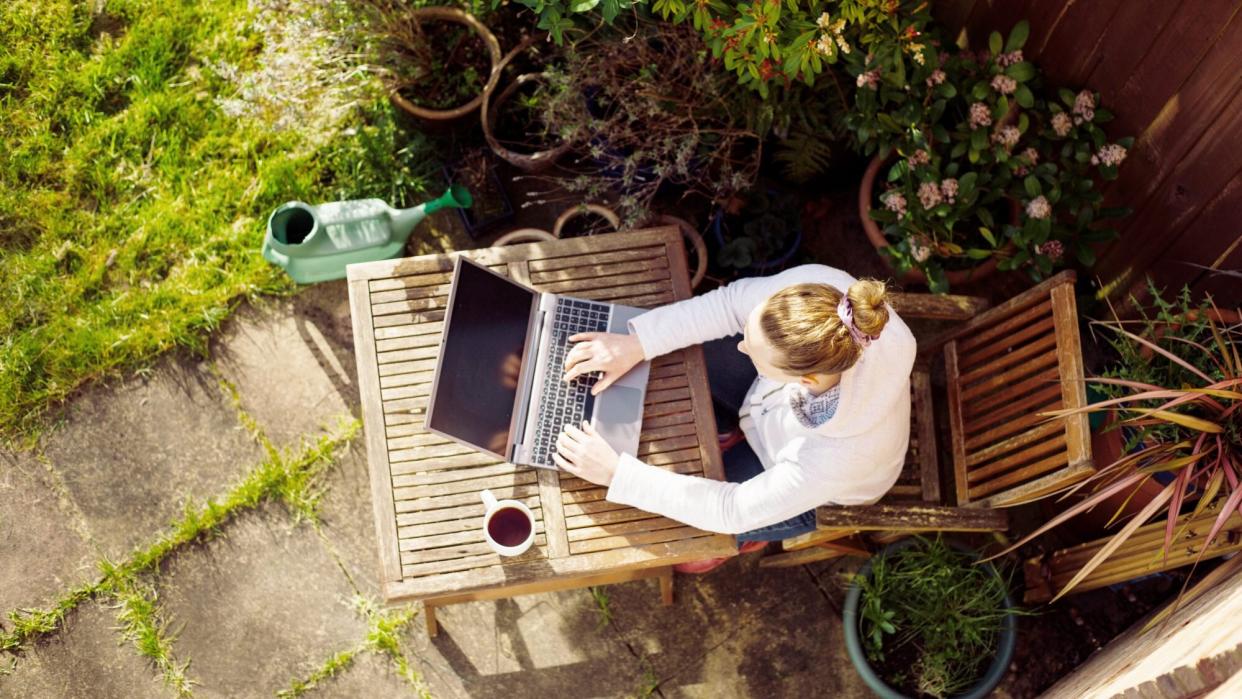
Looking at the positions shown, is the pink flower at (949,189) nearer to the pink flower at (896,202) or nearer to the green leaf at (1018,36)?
the pink flower at (896,202)

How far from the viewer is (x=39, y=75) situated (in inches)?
149

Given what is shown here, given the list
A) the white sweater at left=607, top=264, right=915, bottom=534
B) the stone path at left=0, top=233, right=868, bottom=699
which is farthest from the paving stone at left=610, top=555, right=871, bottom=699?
the white sweater at left=607, top=264, right=915, bottom=534

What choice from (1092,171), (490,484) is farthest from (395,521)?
(1092,171)

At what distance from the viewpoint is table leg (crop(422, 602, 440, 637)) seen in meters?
3.14

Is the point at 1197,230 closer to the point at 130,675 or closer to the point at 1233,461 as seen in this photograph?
the point at 1233,461

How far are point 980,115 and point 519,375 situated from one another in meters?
1.58

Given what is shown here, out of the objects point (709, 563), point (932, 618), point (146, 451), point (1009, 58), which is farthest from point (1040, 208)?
point (146, 451)

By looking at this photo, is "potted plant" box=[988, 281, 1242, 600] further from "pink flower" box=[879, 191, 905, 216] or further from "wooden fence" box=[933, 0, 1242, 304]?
"pink flower" box=[879, 191, 905, 216]

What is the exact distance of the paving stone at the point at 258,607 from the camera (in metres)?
3.24

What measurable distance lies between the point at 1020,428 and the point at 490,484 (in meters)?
1.45

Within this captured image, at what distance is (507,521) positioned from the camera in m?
2.41

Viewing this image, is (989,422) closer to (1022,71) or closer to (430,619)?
(1022,71)

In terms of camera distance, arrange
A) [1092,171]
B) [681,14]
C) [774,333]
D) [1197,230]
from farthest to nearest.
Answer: [1092,171] < [1197,230] < [681,14] < [774,333]

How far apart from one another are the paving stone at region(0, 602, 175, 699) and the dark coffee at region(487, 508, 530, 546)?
1.62 meters
